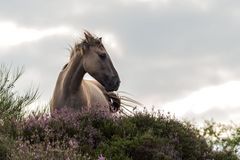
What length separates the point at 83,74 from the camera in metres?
15.9

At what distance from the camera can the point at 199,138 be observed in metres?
12.6

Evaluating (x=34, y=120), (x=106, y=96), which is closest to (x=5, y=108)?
(x=106, y=96)

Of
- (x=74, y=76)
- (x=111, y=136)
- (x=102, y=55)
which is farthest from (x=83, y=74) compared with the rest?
(x=111, y=136)

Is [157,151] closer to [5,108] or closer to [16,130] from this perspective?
[16,130]

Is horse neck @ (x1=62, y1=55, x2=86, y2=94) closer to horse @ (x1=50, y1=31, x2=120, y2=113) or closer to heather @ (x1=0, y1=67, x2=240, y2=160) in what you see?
horse @ (x1=50, y1=31, x2=120, y2=113)

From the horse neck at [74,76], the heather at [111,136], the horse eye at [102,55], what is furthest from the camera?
the horse neck at [74,76]

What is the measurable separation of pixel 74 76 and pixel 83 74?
246 mm

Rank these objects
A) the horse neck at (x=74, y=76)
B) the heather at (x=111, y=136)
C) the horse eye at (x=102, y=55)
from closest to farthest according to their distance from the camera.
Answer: the heather at (x=111, y=136) < the horse eye at (x=102, y=55) < the horse neck at (x=74, y=76)

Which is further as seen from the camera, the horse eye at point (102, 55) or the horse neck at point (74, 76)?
the horse neck at point (74, 76)

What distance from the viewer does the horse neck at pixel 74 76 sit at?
15656mm

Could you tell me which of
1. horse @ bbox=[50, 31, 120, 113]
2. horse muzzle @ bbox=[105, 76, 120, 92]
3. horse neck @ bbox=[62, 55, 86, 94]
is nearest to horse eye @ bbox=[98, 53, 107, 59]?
horse @ bbox=[50, 31, 120, 113]

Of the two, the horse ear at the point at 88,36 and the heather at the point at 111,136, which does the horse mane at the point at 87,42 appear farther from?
the heather at the point at 111,136

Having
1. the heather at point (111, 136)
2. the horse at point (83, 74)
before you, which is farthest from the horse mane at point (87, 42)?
the heather at point (111, 136)

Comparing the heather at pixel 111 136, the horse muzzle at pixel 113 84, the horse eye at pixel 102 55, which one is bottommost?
the heather at pixel 111 136
